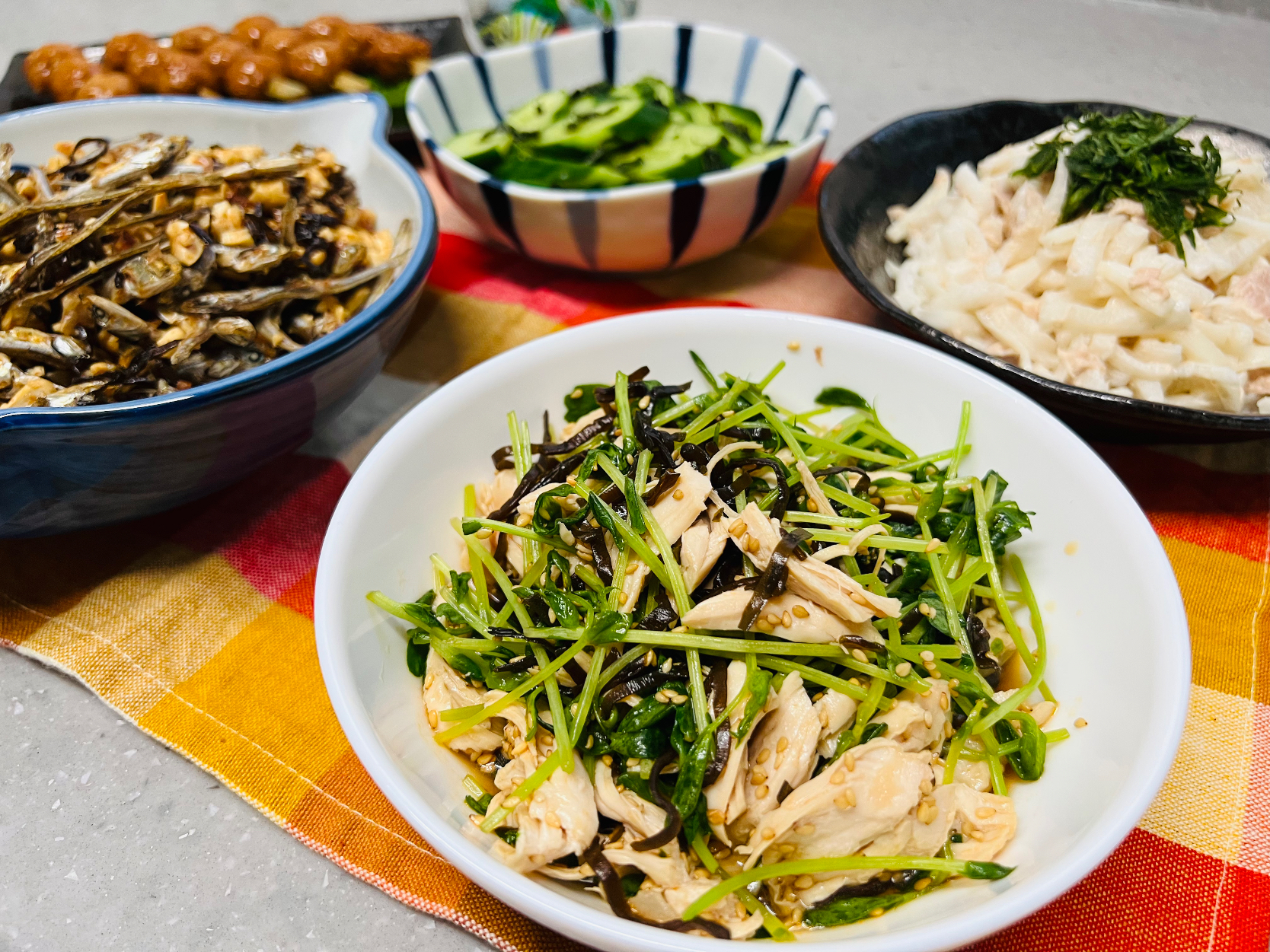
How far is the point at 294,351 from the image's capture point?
152 cm

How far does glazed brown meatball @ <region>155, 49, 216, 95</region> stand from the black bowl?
2019mm

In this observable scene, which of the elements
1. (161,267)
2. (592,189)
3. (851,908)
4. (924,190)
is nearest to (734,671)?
(851,908)

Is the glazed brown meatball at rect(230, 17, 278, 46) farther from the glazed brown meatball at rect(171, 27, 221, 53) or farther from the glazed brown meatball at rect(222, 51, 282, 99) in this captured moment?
the glazed brown meatball at rect(222, 51, 282, 99)

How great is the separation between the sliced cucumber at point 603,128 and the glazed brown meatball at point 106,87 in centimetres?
132

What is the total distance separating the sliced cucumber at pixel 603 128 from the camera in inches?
90.4

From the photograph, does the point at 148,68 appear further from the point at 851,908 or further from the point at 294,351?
the point at 851,908

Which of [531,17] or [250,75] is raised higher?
[531,17]

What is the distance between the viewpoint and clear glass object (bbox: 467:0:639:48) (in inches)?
123

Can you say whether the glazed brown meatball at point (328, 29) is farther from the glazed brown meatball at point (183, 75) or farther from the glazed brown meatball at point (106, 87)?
the glazed brown meatball at point (106, 87)

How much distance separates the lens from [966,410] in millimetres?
1491

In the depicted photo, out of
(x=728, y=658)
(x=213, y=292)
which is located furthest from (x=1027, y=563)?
(x=213, y=292)

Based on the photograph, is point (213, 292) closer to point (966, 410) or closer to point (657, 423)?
point (657, 423)

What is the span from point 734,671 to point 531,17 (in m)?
2.83

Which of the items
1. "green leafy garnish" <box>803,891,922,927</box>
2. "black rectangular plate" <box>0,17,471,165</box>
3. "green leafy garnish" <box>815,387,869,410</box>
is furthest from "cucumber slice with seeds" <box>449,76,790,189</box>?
"green leafy garnish" <box>803,891,922,927</box>
